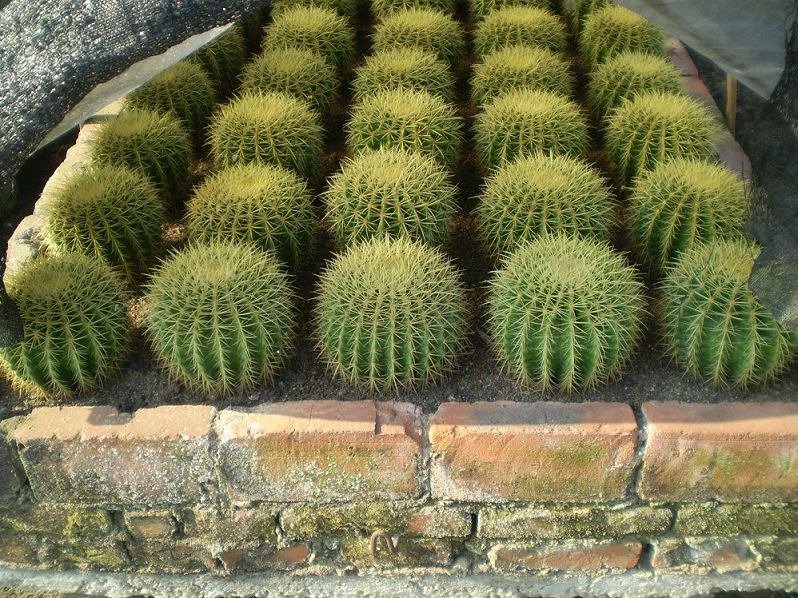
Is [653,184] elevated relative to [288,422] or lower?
elevated

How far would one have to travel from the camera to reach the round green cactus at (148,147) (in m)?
2.65

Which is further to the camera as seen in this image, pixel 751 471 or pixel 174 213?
pixel 174 213

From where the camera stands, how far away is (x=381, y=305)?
6.47 feet

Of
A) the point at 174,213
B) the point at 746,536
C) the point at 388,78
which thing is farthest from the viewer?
the point at 388,78

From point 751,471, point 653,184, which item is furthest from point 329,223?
point 751,471

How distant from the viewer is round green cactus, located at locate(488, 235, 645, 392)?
6.40 feet

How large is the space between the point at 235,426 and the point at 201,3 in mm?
966

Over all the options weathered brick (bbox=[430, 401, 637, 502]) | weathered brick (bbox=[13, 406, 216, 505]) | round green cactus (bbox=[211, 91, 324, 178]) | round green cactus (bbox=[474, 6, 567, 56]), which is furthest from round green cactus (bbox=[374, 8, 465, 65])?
weathered brick (bbox=[13, 406, 216, 505])

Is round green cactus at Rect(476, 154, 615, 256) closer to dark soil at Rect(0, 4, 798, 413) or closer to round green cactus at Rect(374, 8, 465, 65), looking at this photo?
dark soil at Rect(0, 4, 798, 413)

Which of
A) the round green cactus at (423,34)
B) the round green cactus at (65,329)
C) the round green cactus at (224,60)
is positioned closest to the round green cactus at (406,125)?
the round green cactus at (423,34)

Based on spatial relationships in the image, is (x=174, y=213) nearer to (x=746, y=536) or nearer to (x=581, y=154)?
(x=581, y=154)

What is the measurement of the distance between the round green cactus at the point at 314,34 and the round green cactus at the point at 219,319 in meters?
1.46

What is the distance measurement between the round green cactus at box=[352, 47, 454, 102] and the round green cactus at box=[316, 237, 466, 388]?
102 cm

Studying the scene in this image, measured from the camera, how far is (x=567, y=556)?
2.14 m
